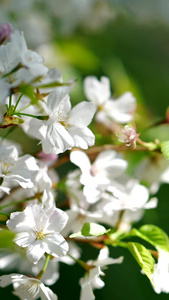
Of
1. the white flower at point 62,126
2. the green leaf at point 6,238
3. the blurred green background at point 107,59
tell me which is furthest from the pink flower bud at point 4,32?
the blurred green background at point 107,59

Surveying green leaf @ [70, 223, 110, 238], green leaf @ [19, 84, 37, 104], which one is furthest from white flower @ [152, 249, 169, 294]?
green leaf @ [19, 84, 37, 104]

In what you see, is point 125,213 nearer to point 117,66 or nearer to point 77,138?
point 77,138

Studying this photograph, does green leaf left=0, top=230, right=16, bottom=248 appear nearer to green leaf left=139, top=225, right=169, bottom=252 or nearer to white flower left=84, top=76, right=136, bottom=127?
green leaf left=139, top=225, right=169, bottom=252

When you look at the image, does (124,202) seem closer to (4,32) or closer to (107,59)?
(4,32)

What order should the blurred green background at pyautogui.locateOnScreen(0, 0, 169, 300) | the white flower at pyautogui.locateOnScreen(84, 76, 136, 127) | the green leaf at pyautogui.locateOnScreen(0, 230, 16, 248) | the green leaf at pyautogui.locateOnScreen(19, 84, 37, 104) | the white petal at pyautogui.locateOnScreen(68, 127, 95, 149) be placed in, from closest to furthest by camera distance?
the green leaf at pyautogui.locateOnScreen(0, 230, 16, 248)
the green leaf at pyautogui.locateOnScreen(19, 84, 37, 104)
the white petal at pyautogui.locateOnScreen(68, 127, 95, 149)
the white flower at pyautogui.locateOnScreen(84, 76, 136, 127)
the blurred green background at pyautogui.locateOnScreen(0, 0, 169, 300)

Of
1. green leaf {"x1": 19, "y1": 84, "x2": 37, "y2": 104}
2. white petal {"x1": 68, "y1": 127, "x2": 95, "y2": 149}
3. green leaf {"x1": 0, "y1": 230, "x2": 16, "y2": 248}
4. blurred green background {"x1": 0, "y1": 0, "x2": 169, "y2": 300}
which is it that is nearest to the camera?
green leaf {"x1": 0, "y1": 230, "x2": 16, "y2": 248}

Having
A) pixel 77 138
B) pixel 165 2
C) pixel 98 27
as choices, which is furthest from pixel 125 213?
pixel 165 2
